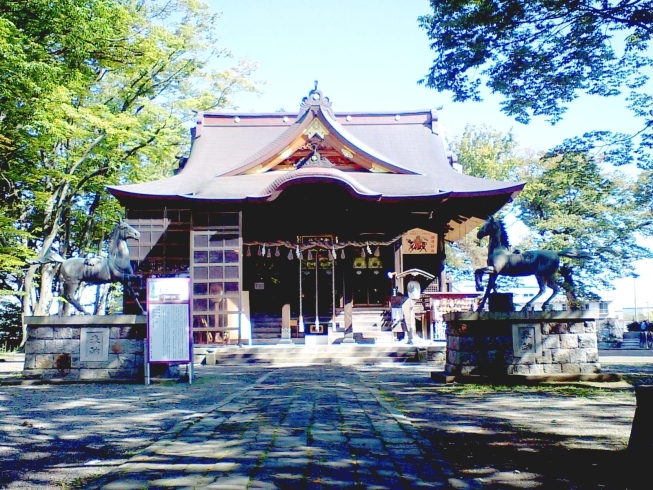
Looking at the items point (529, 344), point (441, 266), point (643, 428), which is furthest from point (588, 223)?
point (643, 428)

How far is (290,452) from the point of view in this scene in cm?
413

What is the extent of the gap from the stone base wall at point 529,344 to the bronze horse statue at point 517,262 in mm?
698

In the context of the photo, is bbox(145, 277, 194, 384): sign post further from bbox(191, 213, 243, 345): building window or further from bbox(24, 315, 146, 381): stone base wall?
bbox(191, 213, 243, 345): building window

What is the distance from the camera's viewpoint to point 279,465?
148 inches

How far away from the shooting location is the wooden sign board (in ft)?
64.2

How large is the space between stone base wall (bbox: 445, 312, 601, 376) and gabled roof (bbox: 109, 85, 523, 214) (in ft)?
28.9

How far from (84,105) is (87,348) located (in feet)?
43.2

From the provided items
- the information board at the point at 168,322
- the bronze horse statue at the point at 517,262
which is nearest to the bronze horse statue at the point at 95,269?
the information board at the point at 168,322

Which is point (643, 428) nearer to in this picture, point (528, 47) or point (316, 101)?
point (528, 47)

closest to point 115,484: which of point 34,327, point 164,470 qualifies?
point 164,470

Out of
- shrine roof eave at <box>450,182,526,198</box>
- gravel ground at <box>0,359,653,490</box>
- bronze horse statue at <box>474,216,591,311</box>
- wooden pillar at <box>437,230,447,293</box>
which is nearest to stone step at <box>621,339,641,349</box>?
wooden pillar at <box>437,230,447,293</box>

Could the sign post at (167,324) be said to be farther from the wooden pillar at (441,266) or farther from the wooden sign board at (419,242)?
the wooden pillar at (441,266)

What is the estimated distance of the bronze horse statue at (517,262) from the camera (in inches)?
371

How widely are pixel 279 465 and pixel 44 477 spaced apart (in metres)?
1.46
